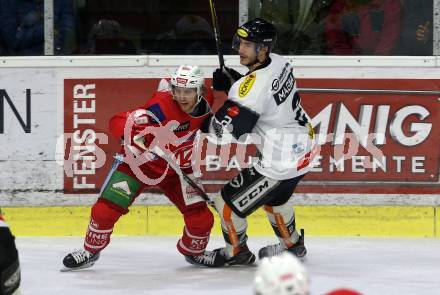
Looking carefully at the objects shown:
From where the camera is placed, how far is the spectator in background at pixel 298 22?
669cm

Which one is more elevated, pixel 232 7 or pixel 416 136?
pixel 232 7

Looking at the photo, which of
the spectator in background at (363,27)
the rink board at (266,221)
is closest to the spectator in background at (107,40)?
the rink board at (266,221)

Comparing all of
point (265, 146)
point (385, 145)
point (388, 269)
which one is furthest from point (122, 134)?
point (385, 145)

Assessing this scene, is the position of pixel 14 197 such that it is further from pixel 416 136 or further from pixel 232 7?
pixel 416 136

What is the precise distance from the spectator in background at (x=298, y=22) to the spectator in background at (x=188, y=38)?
319 millimetres

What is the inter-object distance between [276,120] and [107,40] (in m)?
1.59

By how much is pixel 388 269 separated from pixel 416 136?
1.18 meters

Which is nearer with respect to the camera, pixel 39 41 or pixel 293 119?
pixel 293 119

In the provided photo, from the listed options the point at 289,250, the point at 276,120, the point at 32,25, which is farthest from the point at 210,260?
the point at 32,25

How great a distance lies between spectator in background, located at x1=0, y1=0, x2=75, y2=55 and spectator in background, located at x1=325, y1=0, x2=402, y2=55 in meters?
1.41

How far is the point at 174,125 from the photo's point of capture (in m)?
5.41

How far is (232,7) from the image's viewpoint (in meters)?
6.69

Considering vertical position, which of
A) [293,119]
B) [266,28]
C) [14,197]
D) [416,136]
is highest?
[266,28]

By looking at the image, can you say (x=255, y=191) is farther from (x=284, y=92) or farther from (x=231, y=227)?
(x=284, y=92)
